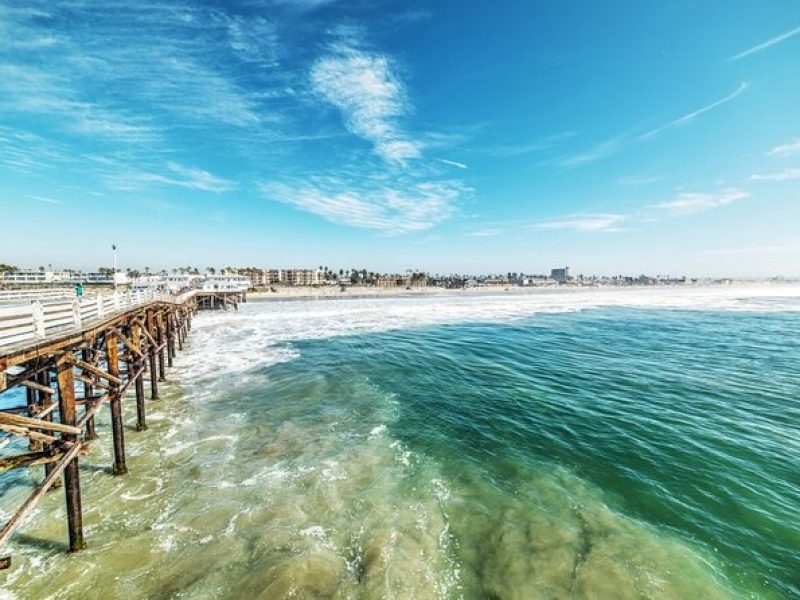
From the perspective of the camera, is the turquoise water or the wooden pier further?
the turquoise water

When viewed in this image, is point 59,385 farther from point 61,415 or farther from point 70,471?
point 70,471

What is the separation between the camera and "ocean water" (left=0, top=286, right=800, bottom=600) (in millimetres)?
7176

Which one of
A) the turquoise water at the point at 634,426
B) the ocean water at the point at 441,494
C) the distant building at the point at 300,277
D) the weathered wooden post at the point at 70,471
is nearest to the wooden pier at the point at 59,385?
the weathered wooden post at the point at 70,471

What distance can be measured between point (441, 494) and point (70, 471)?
29.0 ft

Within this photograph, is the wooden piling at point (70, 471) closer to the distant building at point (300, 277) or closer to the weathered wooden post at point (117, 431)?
the weathered wooden post at point (117, 431)

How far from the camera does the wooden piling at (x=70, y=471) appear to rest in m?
7.73

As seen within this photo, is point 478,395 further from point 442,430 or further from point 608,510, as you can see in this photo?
point 608,510

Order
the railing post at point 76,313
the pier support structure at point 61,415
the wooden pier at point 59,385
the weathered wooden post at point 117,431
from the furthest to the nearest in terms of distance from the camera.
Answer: the weathered wooden post at point 117,431 < the railing post at point 76,313 < the wooden pier at point 59,385 < the pier support structure at point 61,415

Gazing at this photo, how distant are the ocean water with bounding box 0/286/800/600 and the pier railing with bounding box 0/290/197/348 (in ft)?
15.8

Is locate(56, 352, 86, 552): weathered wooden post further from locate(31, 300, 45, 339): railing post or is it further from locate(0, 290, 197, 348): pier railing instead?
locate(0, 290, 197, 348): pier railing

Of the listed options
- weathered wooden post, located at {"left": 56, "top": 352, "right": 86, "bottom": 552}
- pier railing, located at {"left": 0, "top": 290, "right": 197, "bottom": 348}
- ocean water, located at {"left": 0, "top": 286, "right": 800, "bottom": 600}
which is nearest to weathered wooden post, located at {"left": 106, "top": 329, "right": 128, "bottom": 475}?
ocean water, located at {"left": 0, "top": 286, "right": 800, "bottom": 600}

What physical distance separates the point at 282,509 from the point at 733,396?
21.2 meters

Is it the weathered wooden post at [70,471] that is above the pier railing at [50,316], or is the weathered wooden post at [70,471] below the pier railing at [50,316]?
below

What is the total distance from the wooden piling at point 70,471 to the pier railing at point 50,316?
2.90 feet
